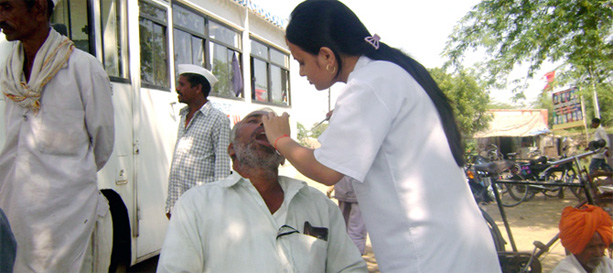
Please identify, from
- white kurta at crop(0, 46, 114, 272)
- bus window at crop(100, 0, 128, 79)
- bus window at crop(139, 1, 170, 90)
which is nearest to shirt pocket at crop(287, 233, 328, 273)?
white kurta at crop(0, 46, 114, 272)

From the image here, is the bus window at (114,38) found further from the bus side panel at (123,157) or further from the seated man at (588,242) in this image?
the seated man at (588,242)

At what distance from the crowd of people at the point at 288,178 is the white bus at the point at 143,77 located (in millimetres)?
925

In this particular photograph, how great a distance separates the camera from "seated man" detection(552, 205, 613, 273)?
2.55 metres

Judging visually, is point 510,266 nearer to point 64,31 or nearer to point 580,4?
point 64,31

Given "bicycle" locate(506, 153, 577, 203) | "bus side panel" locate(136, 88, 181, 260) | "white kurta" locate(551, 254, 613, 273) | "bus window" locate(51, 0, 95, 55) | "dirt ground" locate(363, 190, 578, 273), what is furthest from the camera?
"bicycle" locate(506, 153, 577, 203)

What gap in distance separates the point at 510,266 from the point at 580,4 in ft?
12.5

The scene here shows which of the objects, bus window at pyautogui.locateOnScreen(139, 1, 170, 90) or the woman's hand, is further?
bus window at pyautogui.locateOnScreen(139, 1, 170, 90)

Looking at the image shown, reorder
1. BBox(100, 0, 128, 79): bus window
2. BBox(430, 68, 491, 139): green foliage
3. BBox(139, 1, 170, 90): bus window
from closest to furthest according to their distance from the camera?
BBox(100, 0, 128, 79): bus window, BBox(139, 1, 170, 90): bus window, BBox(430, 68, 491, 139): green foliage

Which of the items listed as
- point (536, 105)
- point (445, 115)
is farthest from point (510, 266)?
point (536, 105)

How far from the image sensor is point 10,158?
223 cm

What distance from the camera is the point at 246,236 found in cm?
180

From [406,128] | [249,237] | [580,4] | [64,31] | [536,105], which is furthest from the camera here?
[536,105]

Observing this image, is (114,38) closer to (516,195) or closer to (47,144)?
(47,144)

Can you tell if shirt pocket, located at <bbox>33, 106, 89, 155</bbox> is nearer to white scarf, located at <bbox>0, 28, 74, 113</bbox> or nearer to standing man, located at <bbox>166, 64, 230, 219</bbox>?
white scarf, located at <bbox>0, 28, 74, 113</bbox>
